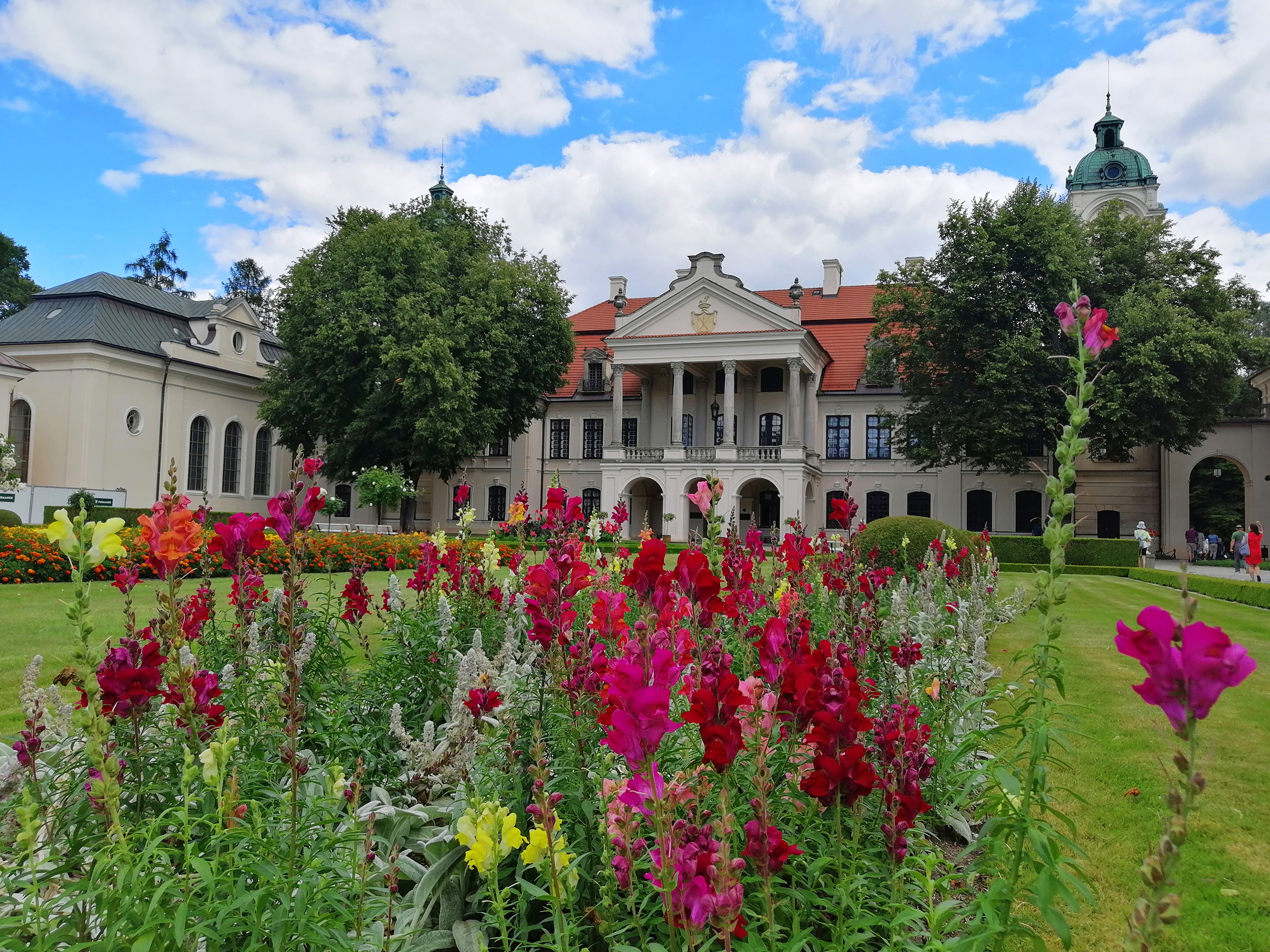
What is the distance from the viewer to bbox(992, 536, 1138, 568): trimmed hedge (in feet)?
78.9

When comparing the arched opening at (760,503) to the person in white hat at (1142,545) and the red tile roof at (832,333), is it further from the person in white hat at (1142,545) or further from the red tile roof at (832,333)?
the person in white hat at (1142,545)

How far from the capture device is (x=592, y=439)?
39.2 m

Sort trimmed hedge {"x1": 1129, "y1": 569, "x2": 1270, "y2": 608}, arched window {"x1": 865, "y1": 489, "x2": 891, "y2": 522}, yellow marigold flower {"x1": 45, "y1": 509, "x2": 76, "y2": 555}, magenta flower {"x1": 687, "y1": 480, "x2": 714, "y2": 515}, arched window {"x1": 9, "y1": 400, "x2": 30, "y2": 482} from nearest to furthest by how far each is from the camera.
→ yellow marigold flower {"x1": 45, "y1": 509, "x2": 76, "y2": 555} < magenta flower {"x1": 687, "y1": 480, "x2": 714, "y2": 515} < trimmed hedge {"x1": 1129, "y1": 569, "x2": 1270, "y2": 608} < arched window {"x1": 9, "y1": 400, "x2": 30, "y2": 482} < arched window {"x1": 865, "y1": 489, "x2": 891, "y2": 522}

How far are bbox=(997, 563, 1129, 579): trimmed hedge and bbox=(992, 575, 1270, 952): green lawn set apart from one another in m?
13.3

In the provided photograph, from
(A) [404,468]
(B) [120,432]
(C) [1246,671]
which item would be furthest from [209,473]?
(C) [1246,671]

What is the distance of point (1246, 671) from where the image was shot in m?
1.14

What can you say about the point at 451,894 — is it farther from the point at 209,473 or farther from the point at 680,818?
the point at 209,473

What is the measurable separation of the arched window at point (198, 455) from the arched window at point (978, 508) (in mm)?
30276

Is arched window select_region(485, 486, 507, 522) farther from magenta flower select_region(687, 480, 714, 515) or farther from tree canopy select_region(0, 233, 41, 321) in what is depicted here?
magenta flower select_region(687, 480, 714, 515)

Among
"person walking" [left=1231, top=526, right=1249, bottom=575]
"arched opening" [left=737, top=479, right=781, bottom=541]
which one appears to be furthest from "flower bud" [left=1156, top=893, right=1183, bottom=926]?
"arched opening" [left=737, top=479, right=781, bottom=541]

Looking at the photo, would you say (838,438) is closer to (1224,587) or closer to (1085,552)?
(1085,552)

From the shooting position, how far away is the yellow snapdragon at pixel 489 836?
A: 1.83 m

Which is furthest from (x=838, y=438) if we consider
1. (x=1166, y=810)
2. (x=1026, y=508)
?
(x=1166, y=810)

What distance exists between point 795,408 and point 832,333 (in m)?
7.40
